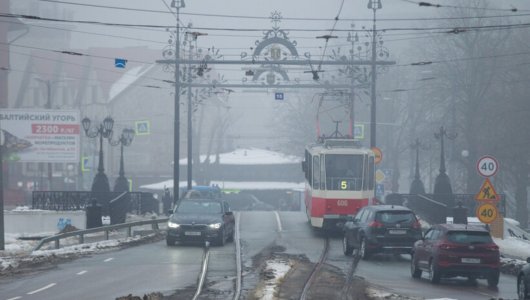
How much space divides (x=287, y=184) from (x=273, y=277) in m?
75.8

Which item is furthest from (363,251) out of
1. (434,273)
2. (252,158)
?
(252,158)

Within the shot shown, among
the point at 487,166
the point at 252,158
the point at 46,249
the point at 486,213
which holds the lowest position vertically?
the point at 46,249

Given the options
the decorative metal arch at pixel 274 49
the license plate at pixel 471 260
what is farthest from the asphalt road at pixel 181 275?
the decorative metal arch at pixel 274 49

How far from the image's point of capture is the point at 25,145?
2351 inches

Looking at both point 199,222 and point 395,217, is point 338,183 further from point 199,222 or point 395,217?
point 395,217

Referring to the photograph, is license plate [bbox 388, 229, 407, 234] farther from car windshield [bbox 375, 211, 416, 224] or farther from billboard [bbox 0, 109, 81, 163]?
billboard [bbox 0, 109, 81, 163]

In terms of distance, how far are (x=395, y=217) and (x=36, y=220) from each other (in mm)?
23881

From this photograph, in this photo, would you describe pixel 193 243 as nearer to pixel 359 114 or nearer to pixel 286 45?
pixel 286 45

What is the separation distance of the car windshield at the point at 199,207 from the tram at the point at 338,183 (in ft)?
16.6

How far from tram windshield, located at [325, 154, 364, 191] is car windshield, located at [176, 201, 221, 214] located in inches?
213

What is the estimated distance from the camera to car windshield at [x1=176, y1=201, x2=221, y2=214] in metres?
34.0

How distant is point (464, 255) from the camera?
2284 centimetres

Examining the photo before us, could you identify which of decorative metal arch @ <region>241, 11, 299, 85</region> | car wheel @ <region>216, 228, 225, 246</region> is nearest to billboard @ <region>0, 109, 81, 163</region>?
decorative metal arch @ <region>241, 11, 299, 85</region>

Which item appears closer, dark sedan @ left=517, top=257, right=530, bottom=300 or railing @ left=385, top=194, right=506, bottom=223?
dark sedan @ left=517, top=257, right=530, bottom=300
